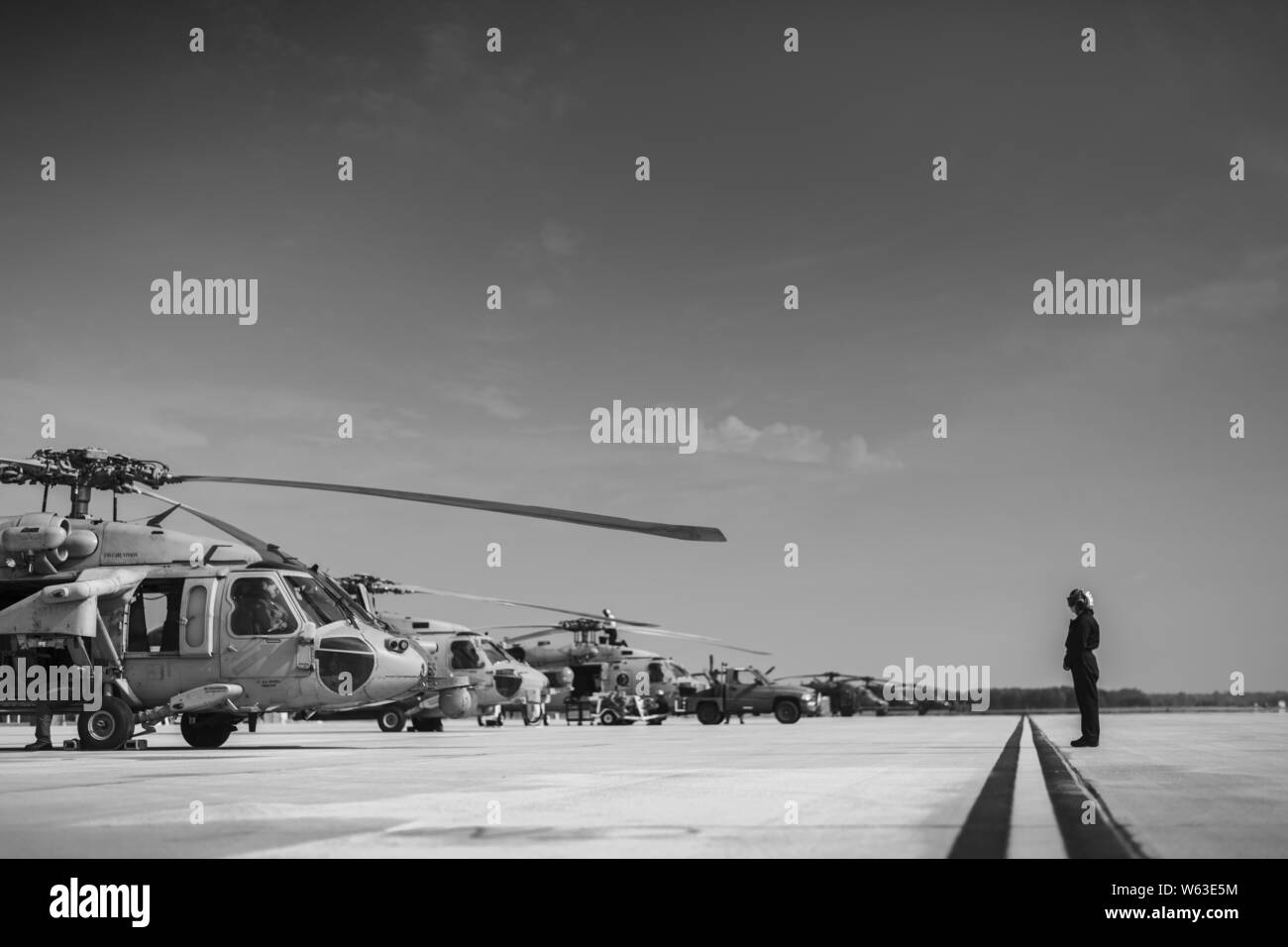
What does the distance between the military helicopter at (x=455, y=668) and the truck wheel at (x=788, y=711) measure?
371 inches

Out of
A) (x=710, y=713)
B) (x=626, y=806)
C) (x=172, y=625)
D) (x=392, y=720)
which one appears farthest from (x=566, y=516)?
(x=710, y=713)

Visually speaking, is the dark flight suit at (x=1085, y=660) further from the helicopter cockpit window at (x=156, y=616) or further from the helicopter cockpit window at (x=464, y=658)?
the helicopter cockpit window at (x=464, y=658)

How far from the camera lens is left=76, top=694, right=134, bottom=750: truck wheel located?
16.6 m

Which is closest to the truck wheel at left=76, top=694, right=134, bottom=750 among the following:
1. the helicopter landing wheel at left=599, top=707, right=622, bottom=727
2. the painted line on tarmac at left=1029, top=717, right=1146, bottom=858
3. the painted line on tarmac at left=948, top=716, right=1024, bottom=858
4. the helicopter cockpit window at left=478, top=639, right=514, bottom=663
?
the painted line on tarmac at left=948, top=716, right=1024, bottom=858

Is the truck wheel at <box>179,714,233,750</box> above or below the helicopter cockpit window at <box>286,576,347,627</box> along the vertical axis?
below

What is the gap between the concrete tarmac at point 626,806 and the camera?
5.37 m

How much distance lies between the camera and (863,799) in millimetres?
7332

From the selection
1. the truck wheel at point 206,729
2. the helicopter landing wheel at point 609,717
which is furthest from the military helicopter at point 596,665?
the truck wheel at point 206,729

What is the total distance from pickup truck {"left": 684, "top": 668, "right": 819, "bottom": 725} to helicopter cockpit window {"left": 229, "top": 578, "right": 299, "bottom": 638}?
26.1 m

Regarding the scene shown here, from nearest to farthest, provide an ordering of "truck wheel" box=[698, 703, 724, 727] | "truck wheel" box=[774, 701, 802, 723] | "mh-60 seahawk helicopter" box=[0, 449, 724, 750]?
"mh-60 seahawk helicopter" box=[0, 449, 724, 750]
"truck wheel" box=[774, 701, 802, 723]
"truck wheel" box=[698, 703, 724, 727]

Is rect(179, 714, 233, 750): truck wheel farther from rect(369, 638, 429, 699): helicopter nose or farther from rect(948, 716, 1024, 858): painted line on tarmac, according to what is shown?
rect(948, 716, 1024, 858): painted line on tarmac
